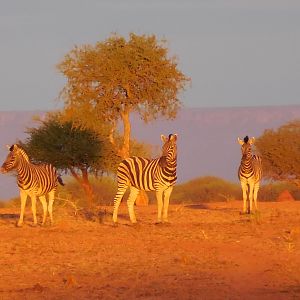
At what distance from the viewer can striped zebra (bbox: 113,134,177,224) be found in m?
19.7

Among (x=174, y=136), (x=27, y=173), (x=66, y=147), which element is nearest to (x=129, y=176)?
(x=174, y=136)

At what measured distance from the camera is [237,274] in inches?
486

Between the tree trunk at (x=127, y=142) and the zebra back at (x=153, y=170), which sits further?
the tree trunk at (x=127, y=142)

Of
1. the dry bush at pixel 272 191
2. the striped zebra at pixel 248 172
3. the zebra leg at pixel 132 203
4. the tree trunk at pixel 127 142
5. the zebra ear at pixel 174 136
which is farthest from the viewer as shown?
the dry bush at pixel 272 191

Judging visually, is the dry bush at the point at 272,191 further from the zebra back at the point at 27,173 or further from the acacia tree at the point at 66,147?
the zebra back at the point at 27,173

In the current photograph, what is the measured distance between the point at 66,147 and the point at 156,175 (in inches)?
569

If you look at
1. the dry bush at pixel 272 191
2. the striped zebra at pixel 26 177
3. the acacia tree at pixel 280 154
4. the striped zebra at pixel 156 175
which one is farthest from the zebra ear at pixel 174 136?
the dry bush at pixel 272 191

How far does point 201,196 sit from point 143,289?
113ft

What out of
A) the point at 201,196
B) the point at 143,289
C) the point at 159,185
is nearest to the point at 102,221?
the point at 159,185

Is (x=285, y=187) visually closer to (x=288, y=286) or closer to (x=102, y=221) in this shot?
(x=102, y=221)

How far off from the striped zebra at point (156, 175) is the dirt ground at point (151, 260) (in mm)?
624

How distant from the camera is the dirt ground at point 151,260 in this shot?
11.2m

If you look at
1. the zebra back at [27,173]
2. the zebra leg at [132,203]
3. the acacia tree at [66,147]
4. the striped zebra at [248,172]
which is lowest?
the zebra leg at [132,203]

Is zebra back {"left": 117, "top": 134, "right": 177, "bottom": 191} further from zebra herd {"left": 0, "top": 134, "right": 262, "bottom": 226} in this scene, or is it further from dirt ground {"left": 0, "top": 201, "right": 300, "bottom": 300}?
dirt ground {"left": 0, "top": 201, "right": 300, "bottom": 300}
